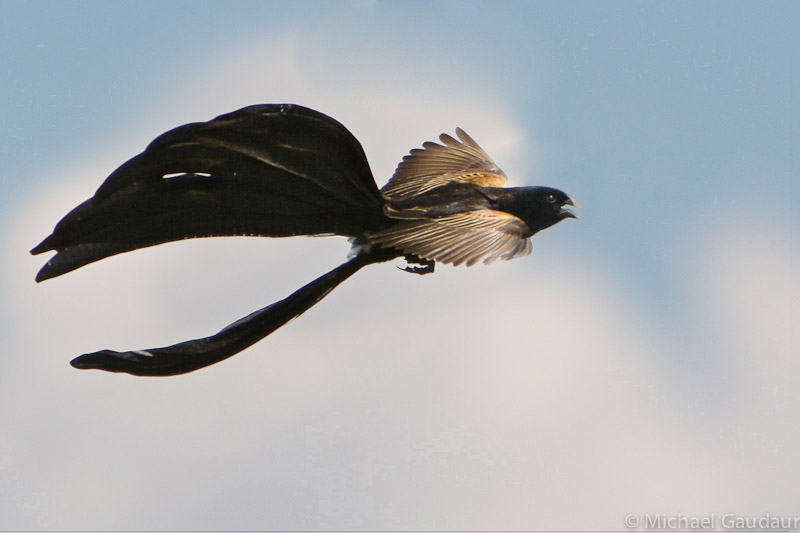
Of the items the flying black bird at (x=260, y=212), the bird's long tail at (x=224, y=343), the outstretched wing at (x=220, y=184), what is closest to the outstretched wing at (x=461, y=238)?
the flying black bird at (x=260, y=212)

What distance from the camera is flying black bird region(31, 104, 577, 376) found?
7680mm

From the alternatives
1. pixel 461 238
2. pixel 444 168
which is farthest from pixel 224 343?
pixel 444 168

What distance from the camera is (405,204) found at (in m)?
8.78

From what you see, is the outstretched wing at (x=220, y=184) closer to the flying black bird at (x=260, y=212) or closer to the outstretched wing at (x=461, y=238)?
the flying black bird at (x=260, y=212)

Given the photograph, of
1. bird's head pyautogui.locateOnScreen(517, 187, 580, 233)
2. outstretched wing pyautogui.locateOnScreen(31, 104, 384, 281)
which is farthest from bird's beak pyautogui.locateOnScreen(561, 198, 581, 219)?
outstretched wing pyautogui.locateOnScreen(31, 104, 384, 281)

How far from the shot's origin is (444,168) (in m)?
11.0

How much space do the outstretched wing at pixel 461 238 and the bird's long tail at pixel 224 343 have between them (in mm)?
386

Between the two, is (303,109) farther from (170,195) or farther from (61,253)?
(61,253)

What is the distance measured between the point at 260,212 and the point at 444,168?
11.0 ft

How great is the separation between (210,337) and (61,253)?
127cm

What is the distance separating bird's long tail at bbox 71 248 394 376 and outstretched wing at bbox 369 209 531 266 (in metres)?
0.39

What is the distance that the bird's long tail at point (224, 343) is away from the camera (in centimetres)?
796

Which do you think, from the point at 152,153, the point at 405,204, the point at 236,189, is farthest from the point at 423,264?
the point at 152,153

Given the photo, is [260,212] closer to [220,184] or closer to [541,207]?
[220,184]
